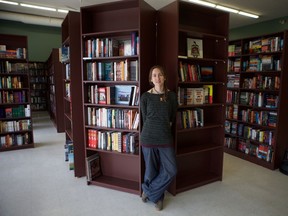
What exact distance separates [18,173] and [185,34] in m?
3.30

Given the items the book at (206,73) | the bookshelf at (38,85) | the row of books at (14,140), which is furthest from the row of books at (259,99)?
the bookshelf at (38,85)

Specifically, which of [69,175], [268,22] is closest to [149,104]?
[69,175]

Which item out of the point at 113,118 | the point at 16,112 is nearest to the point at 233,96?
the point at 113,118

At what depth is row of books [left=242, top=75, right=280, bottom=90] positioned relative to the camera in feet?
11.3

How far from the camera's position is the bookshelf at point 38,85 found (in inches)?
329

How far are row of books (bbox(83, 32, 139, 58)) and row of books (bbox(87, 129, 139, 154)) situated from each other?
1.03 meters

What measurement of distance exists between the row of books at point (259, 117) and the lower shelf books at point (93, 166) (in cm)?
290

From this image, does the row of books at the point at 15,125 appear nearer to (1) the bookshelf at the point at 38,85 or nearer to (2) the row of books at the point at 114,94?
(2) the row of books at the point at 114,94

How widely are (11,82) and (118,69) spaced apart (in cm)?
298

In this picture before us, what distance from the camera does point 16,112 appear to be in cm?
436

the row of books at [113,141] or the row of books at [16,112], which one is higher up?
the row of books at [16,112]

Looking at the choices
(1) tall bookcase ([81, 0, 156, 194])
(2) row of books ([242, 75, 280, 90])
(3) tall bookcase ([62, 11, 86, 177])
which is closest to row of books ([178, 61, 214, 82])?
(1) tall bookcase ([81, 0, 156, 194])

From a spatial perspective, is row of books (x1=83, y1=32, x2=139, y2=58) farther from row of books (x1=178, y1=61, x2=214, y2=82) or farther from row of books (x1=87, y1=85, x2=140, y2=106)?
row of books (x1=178, y1=61, x2=214, y2=82)

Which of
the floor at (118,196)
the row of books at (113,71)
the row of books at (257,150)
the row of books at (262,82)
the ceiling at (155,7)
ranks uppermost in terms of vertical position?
the ceiling at (155,7)
